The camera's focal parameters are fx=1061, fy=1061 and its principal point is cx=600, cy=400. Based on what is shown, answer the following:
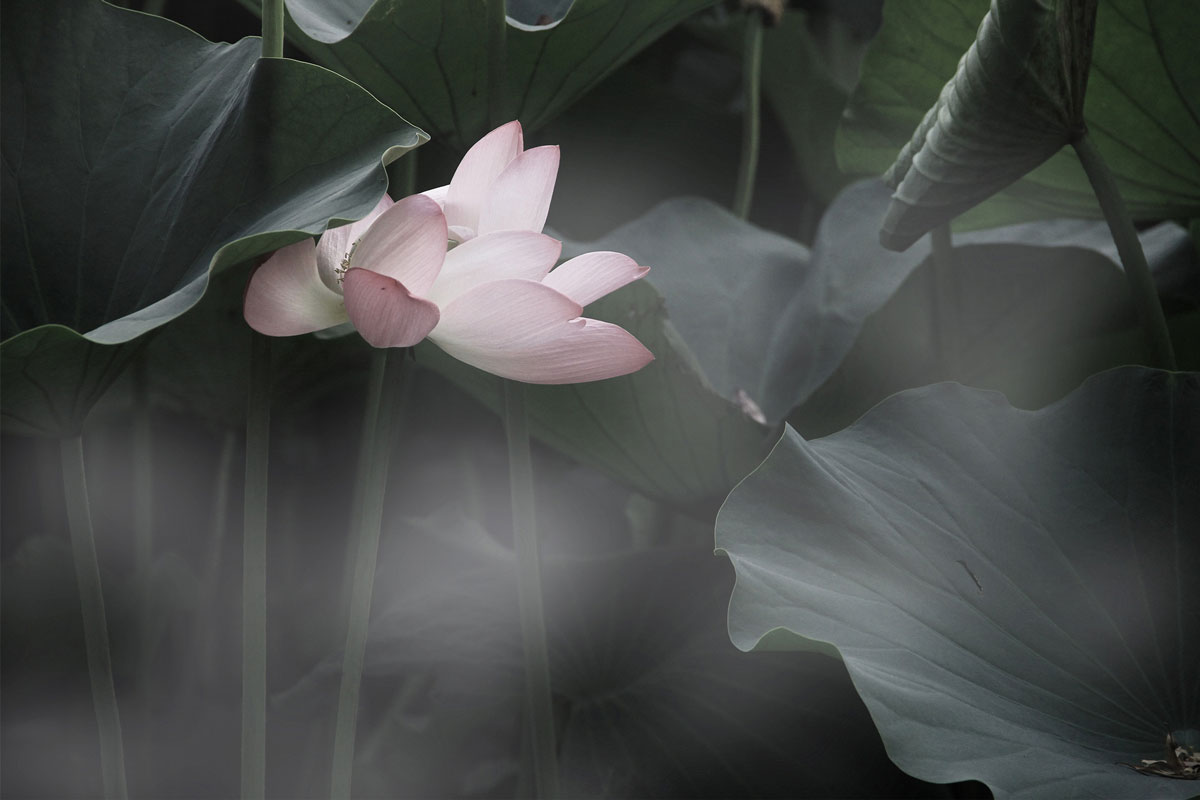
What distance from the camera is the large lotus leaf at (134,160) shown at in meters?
0.47

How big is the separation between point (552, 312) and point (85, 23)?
0.31 m

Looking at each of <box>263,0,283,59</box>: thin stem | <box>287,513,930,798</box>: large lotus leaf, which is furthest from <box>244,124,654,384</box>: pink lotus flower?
<box>287,513,930,798</box>: large lotus leaf

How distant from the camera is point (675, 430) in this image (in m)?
0.71

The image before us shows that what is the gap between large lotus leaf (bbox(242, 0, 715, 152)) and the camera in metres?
0.58

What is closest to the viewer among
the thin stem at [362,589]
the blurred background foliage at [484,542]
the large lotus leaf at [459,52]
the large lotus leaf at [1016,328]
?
the thin stem at [362,589]

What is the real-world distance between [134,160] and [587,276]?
24 centimetres

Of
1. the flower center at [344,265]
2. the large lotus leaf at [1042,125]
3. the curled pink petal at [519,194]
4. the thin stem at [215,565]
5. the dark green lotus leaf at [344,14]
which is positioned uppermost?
the dark green lotus leaf at [344,14]

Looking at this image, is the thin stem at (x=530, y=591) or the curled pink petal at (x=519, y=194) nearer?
the curled pink petal at (x=519, y=194)

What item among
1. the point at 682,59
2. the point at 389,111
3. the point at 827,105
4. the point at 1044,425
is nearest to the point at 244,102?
the point at 389,111

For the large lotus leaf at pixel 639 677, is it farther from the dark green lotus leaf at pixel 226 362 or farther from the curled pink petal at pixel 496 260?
the curled pink petal at pixel 496 260

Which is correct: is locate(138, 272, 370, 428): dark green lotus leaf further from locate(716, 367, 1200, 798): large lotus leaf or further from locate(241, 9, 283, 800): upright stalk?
locate(716, 367, 1200, 798): large lotus leaf

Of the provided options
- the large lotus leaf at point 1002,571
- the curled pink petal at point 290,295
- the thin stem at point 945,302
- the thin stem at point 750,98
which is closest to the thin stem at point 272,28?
the curled pink petal at point 290,295

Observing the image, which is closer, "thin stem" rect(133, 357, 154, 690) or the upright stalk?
the upright stalk

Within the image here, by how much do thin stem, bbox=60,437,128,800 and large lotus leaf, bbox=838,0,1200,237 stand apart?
47cm
